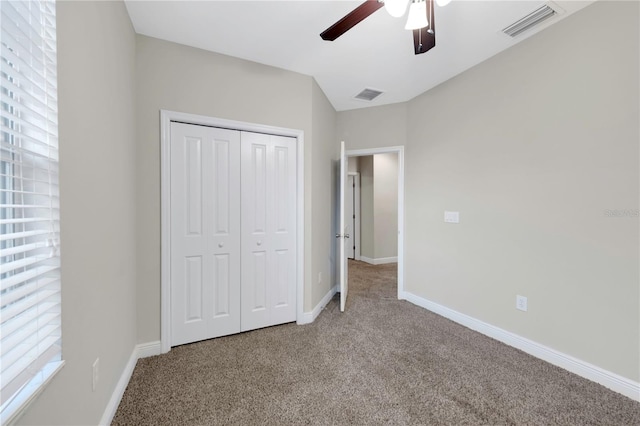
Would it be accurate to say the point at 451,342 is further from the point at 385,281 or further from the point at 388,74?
the point at 388,74

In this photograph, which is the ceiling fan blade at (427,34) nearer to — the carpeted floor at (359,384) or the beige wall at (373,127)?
the beige wall at (373,127)

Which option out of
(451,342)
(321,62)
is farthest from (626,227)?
(321,62)

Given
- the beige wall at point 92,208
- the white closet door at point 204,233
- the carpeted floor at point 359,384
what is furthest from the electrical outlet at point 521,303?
the beige wall at point 92,208

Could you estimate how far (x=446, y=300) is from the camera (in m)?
3.02

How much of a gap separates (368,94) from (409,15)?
188cm

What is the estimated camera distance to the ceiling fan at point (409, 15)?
137 cm

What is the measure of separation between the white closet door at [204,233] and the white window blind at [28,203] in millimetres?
1323

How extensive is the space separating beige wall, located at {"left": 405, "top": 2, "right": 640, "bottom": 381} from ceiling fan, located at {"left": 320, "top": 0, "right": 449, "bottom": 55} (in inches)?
52.7

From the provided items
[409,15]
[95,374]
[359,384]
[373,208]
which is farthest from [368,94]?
[95,374]

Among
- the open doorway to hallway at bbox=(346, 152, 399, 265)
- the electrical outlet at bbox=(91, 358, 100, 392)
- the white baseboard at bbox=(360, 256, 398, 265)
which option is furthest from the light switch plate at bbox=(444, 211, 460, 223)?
the electrical outlet at bbox=(91, 358, 100, 392)

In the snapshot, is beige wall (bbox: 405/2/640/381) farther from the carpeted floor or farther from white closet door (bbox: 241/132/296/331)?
white closet door (bbox: 241/132/296/331)

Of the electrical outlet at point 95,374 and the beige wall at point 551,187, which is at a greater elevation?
the beige wall at point 551,187

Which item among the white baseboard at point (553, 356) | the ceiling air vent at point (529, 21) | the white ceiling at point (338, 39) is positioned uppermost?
the ceiling air vent at point (529, 21)

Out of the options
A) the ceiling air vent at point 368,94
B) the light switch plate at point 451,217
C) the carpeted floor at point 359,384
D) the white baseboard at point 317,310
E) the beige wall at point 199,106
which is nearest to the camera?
the carpeted floor at point 359,384
